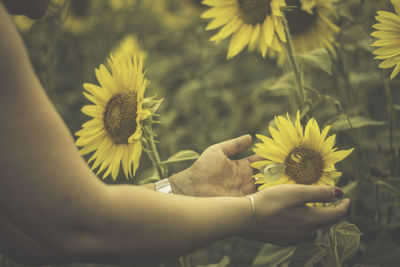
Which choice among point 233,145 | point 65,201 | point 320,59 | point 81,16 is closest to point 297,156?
point 233,145

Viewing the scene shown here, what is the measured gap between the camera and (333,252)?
845 millimetres

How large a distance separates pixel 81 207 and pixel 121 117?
1.52 feet

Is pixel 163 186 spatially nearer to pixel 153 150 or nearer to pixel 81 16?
pixel 153 150

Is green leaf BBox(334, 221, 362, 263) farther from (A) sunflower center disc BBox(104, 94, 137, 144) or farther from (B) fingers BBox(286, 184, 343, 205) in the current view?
(A) sunflower center disc BBox(104, 94, 137, 144)

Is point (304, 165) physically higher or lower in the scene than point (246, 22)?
lower

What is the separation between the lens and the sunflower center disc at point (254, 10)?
1.04 meters

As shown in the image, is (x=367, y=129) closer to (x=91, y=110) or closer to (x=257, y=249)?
(x=257, y=249)

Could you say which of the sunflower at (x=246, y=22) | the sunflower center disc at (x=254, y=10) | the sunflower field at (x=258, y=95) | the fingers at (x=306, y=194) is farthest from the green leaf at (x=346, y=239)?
the sunflower center disc at (x=254, y=10)

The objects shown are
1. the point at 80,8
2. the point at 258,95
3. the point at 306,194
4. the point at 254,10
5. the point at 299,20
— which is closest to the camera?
the point at 306,194

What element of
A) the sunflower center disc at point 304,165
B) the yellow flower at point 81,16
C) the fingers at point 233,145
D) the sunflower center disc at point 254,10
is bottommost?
the sunflower center disc at point 304,165

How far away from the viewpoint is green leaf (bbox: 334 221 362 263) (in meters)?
0.79

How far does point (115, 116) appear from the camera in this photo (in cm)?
103

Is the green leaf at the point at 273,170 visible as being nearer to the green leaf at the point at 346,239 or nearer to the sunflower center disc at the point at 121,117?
the green leaf at the point at 346,239

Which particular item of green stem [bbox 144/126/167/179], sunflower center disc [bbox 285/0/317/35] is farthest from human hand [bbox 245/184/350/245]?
sunflower center disc [bbox 285/0/317/35]
